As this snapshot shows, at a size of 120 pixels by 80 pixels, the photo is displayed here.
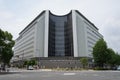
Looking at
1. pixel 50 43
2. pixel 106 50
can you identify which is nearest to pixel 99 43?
pixel 106 50

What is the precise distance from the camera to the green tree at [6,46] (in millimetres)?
53188

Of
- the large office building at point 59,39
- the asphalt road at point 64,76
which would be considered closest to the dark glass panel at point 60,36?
the large office building at point 59,39

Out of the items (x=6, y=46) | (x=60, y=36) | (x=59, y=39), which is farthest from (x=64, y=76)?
(x=60, y=36)

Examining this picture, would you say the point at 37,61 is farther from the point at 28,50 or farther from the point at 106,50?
the point at 106,50

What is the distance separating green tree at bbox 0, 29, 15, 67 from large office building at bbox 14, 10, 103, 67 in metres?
58.2

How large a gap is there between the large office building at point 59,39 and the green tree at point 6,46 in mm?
58163

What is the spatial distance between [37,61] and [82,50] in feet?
84.5

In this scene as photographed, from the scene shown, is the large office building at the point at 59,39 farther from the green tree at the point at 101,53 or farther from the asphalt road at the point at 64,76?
the asphalt road at the point at 64,76

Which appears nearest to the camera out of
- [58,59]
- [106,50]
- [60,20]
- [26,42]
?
[106,50]

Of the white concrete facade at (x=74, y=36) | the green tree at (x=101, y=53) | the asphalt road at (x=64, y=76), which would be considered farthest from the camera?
the white concrete facade at (x=74, y=36)

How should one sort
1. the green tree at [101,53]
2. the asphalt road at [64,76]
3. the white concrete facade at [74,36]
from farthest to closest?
the white concrete facade at [74,36] < the green tree at [101,53] < the asphalt road at [64,76]

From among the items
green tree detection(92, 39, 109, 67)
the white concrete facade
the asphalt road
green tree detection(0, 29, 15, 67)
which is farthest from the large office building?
the asphalt road

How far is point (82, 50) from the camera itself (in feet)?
389

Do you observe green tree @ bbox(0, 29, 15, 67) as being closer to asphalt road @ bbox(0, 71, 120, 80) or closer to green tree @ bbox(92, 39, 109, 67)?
asphalt road @ bbox(0, 71, 120, 80)
